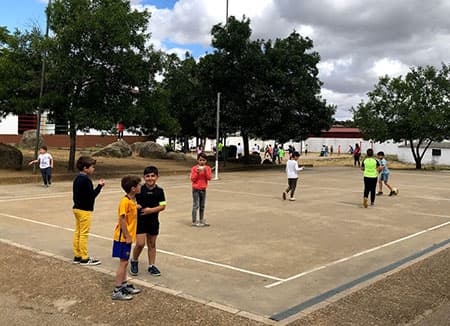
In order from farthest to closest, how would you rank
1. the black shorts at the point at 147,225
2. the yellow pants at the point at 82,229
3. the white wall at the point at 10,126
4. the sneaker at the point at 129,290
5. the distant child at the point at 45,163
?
1. the white wall at the point at 10,126
2. the distant child at the point at 45,163
3. the yellow pants at the point at 82,229
4. the black shorts at the point at 147,225
5. the sneaker at the point at 129,290

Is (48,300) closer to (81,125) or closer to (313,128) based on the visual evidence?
(81,125)

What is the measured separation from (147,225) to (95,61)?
52.7 ft

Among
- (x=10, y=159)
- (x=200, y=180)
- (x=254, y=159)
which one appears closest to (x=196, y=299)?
(x=200, y=180)

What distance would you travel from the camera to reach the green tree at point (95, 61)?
1980 centimetres

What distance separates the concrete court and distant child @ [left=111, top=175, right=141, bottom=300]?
24.7 inches

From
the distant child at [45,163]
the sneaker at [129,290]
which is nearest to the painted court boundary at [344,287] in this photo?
the sneaker at [129,290]

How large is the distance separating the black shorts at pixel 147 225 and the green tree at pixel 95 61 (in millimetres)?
14285

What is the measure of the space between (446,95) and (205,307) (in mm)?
31772

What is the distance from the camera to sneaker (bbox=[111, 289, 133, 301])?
5.25m

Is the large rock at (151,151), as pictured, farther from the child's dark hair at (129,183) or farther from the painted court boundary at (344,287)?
the child's dark hair at (129,183)

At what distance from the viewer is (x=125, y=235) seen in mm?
5383

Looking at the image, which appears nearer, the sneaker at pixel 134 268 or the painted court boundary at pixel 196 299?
the painted court boundary at pixel 196 299

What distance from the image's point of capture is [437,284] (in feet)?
19.9

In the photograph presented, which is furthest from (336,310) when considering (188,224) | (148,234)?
(188,224)
